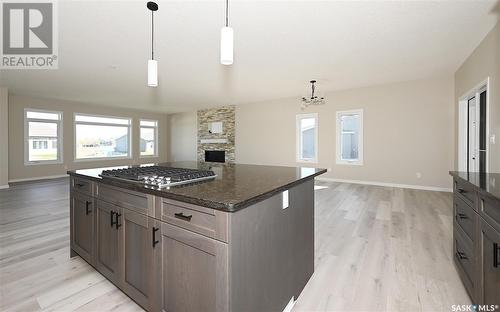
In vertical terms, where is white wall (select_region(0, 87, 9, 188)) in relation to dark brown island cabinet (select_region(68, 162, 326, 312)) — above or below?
above

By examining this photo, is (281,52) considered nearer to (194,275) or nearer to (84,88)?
(194,275)

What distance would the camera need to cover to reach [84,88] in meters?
6.03

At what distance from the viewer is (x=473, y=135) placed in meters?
4.41

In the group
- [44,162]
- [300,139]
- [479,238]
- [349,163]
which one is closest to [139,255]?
[479,238]

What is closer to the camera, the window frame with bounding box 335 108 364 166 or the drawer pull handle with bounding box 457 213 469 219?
the drawer pull handle with bounding box 457 213 469 219

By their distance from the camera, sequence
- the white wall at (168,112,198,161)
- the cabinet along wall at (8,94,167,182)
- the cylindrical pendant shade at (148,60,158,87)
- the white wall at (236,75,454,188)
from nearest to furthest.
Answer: the cylindrical pendant shade at (148,60,158,87)
the white wall at (236,75,454,188)
the cabinet along wall at (8,94,167,182)
the white wall at (168,112,198,161)

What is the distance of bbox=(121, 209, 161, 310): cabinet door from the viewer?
139 centimetres

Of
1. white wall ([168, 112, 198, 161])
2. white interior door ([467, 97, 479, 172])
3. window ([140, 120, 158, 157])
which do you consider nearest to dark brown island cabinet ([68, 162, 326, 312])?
white interior door ([467, 97, 479, 172])

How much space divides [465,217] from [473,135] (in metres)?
3.93

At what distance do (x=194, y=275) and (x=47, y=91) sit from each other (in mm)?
7673

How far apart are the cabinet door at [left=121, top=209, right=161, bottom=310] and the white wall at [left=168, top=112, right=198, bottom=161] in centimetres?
897

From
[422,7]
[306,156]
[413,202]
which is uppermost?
[422,7]

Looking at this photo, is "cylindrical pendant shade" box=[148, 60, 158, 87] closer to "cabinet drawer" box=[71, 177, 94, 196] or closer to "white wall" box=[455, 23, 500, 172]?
"cabinet drawer" box=[71, 177, 94, 196]

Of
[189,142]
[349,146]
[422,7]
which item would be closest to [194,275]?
[422,7]
